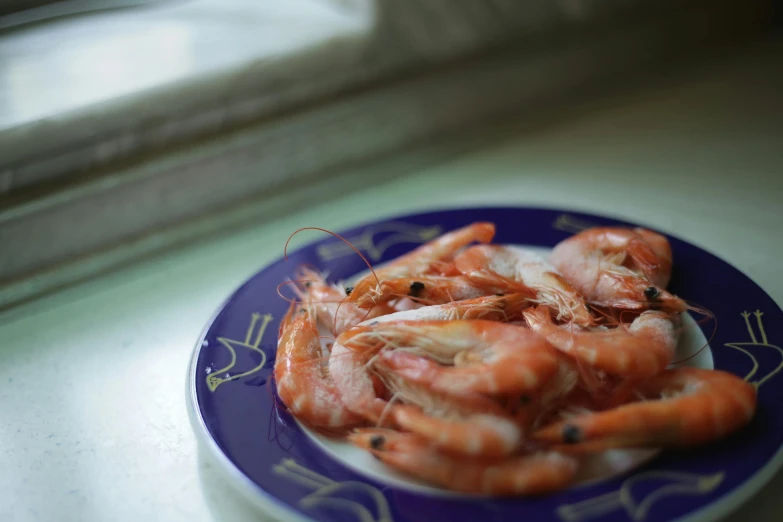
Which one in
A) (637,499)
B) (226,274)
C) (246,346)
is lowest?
(226,274)

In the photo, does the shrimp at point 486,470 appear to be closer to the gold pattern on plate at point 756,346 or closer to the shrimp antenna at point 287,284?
the gold pattern on plate at point 756,346

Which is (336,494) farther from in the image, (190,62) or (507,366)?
(190,62)

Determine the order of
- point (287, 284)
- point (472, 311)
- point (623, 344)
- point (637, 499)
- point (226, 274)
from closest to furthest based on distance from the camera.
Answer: point (637, 499) → point (623, 344) → point (472, 311) → point (287, 284) → point (226, 274)

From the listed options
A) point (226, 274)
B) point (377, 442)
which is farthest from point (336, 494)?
point (226, 274)

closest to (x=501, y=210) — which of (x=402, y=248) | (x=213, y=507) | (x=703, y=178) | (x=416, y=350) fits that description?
(x=402, y=248)

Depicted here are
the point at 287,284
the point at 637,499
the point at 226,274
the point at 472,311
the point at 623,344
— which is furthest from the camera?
the point at 226,274

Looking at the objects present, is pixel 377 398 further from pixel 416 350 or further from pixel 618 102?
pixel 618 102

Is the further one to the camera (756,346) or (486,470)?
(756,346)

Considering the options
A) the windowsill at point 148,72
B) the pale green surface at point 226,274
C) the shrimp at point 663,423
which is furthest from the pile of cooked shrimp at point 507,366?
the windowsill at point 148,72

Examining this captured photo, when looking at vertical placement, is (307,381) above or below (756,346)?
below
